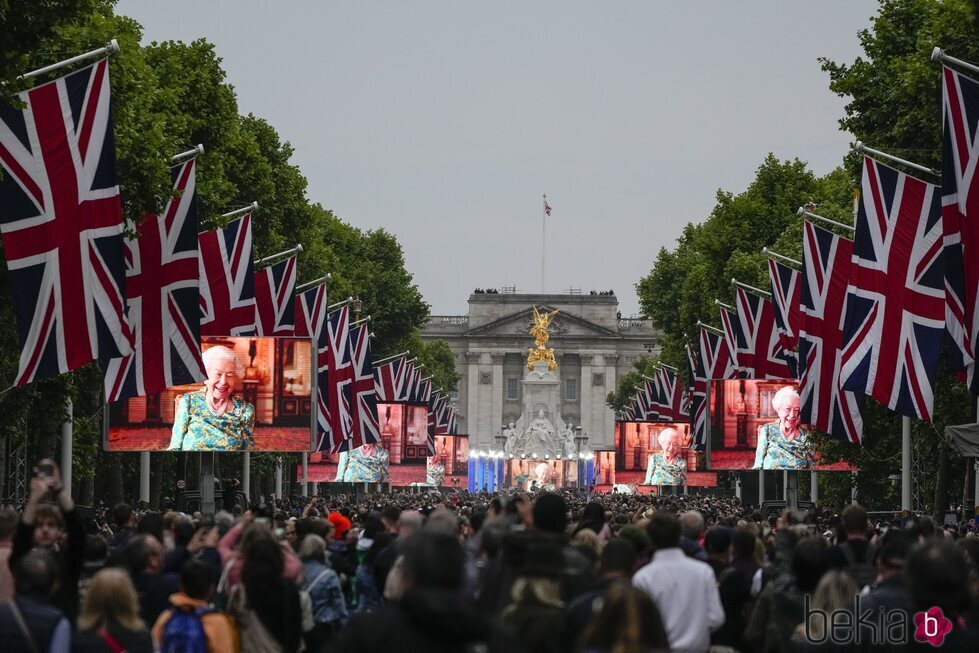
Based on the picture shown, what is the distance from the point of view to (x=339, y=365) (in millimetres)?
54406

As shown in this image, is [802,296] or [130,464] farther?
[130,464]

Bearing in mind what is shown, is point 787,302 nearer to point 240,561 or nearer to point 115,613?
point 240,561

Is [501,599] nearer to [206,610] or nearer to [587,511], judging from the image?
[206,610]

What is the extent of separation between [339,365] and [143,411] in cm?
1579

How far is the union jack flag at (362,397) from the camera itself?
5878cm

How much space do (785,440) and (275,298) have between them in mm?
13878

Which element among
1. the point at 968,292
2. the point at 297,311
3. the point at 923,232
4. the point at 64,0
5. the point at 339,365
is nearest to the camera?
the point at 968,292

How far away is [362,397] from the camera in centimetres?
6009

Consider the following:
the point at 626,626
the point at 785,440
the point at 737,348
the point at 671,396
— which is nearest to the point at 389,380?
the point at 671,396

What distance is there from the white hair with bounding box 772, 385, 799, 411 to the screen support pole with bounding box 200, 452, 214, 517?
16515mm

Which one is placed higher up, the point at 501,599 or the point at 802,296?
the point at 802,296

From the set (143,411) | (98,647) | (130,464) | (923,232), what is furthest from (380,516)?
(130,464)

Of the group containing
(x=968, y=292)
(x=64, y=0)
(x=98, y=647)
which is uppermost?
(x=64, y=0)

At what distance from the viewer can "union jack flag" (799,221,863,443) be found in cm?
3712
